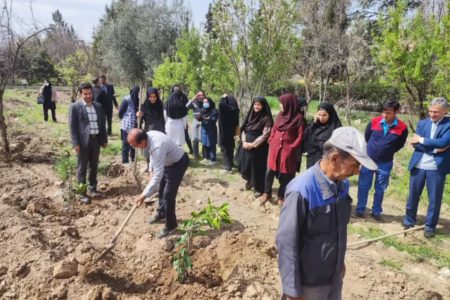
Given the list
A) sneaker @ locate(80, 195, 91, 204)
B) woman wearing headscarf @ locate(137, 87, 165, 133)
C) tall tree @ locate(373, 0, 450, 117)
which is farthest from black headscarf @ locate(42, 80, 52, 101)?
tall tree @ locate(373, 0, 450, 117)

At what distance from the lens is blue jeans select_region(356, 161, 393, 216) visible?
4.79m

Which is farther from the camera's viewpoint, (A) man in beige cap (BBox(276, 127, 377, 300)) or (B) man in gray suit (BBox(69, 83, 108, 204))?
(B) man in gray suit (BBox(69, 83, 108, 204))

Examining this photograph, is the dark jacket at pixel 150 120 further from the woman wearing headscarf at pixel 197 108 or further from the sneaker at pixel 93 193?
the sneaker at pixel 93 193

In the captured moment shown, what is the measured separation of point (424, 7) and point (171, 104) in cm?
843

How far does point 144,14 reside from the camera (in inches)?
926

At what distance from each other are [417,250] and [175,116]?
14.6 ft

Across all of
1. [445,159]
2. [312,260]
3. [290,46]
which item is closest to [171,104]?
[290,46]

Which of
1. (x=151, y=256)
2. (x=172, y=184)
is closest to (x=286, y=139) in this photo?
(x=172, y=184)

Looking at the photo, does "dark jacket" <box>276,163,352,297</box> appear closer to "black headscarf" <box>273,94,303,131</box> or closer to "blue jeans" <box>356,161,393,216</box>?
"black headscarf" <box>273,94,303,131</box>

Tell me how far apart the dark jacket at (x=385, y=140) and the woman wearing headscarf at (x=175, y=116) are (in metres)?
3.43

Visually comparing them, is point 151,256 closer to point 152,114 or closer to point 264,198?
point 264,198

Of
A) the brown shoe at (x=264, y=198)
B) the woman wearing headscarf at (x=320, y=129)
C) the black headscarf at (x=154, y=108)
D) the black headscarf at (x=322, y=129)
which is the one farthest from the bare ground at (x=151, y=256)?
the black headscarf at (x=154, y=108)

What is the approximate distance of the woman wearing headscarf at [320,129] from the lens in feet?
14.7

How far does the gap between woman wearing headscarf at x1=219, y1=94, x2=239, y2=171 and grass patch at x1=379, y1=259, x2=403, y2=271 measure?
372 cm
